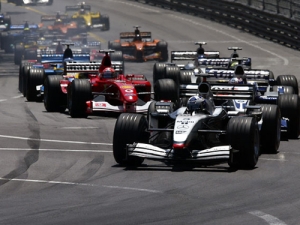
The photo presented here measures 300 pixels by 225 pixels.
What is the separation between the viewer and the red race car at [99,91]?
2345 cm

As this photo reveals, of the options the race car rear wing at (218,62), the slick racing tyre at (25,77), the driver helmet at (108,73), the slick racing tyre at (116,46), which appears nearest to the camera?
the driver helmet at (108,73)

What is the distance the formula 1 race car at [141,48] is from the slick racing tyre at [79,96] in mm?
20475

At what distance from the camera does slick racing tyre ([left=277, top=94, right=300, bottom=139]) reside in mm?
19609

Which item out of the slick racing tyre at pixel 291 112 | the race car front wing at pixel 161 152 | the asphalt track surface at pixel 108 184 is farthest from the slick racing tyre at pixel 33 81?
the race car front wing at pixel 161 152

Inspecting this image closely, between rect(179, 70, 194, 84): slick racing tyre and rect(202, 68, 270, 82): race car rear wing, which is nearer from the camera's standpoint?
rect(202, 68, 270, 82): race car rear wing

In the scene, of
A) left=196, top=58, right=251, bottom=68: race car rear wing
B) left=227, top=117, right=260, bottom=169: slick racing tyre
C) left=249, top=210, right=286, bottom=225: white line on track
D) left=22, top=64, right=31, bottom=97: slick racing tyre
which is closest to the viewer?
left=249, top=210, right=286, bottom=225: white line on track

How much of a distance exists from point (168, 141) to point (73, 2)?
56955 millimetres

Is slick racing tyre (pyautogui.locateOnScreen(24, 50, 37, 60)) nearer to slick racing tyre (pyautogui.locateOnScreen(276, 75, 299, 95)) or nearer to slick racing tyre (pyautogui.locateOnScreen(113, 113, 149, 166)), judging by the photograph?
slick racing tyre (pyautogui.locateOnScreen(276, 75, 299, 95))

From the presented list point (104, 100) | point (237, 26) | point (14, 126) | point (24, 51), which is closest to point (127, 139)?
point (14, 126)

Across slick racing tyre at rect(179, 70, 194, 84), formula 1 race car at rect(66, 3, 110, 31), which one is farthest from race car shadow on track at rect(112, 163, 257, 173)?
formula 1 race car at rect(66, 3, 110, 31)

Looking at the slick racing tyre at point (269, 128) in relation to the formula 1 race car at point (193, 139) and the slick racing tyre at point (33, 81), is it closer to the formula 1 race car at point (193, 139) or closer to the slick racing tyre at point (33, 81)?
the formula 1 race car at point (193, 139)

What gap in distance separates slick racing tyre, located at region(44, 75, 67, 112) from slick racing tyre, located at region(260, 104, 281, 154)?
9327 millimetres

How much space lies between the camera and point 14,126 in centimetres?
2159

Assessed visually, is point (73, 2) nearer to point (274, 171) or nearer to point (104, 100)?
point (104, 100)
